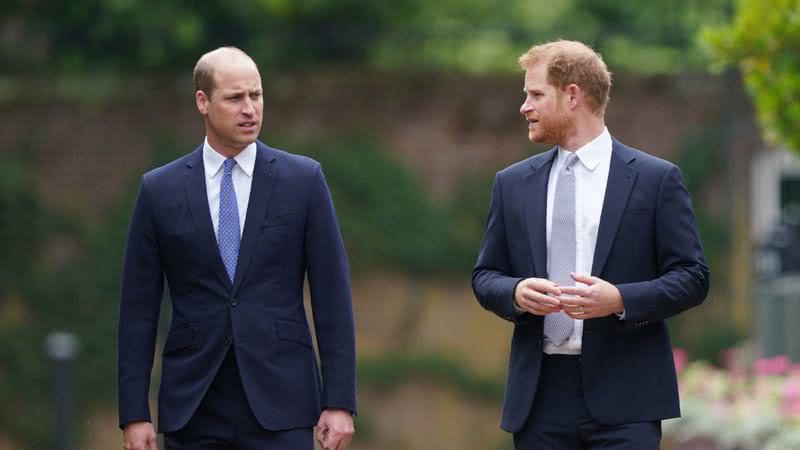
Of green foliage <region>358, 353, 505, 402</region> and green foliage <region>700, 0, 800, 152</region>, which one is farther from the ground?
green foliage <region>700, 0, 800, 152</region>

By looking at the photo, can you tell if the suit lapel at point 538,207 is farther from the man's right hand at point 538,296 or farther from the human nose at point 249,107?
the human nose at point 249,107

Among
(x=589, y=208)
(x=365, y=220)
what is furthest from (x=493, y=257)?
(x=365, y=220)

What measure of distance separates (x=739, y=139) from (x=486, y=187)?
226 cm

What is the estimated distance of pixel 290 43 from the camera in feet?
44.9

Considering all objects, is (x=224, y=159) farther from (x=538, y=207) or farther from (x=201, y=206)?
(x=538, y=207)

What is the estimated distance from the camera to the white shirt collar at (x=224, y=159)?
4.70 meters

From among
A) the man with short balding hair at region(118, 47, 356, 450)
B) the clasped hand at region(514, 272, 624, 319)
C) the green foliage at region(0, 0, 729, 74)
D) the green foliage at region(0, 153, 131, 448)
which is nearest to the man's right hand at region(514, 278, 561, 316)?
the clasped hand at region(514, 272, 624, 319)

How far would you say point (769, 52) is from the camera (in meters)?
7.50

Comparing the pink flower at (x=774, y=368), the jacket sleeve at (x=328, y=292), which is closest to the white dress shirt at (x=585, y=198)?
the jacket sleeve at (x=328, y=292)

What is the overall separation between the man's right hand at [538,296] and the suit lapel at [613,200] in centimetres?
20

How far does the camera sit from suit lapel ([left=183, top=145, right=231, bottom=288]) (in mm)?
4586

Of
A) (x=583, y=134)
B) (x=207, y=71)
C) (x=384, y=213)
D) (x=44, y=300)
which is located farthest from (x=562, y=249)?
(x=44, y=300)

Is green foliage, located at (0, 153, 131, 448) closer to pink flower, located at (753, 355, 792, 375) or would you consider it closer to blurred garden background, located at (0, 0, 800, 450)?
blurred garden background, located at (0, 0, 800, 450)

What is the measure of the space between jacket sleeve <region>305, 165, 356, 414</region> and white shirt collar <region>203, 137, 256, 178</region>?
207 mm
